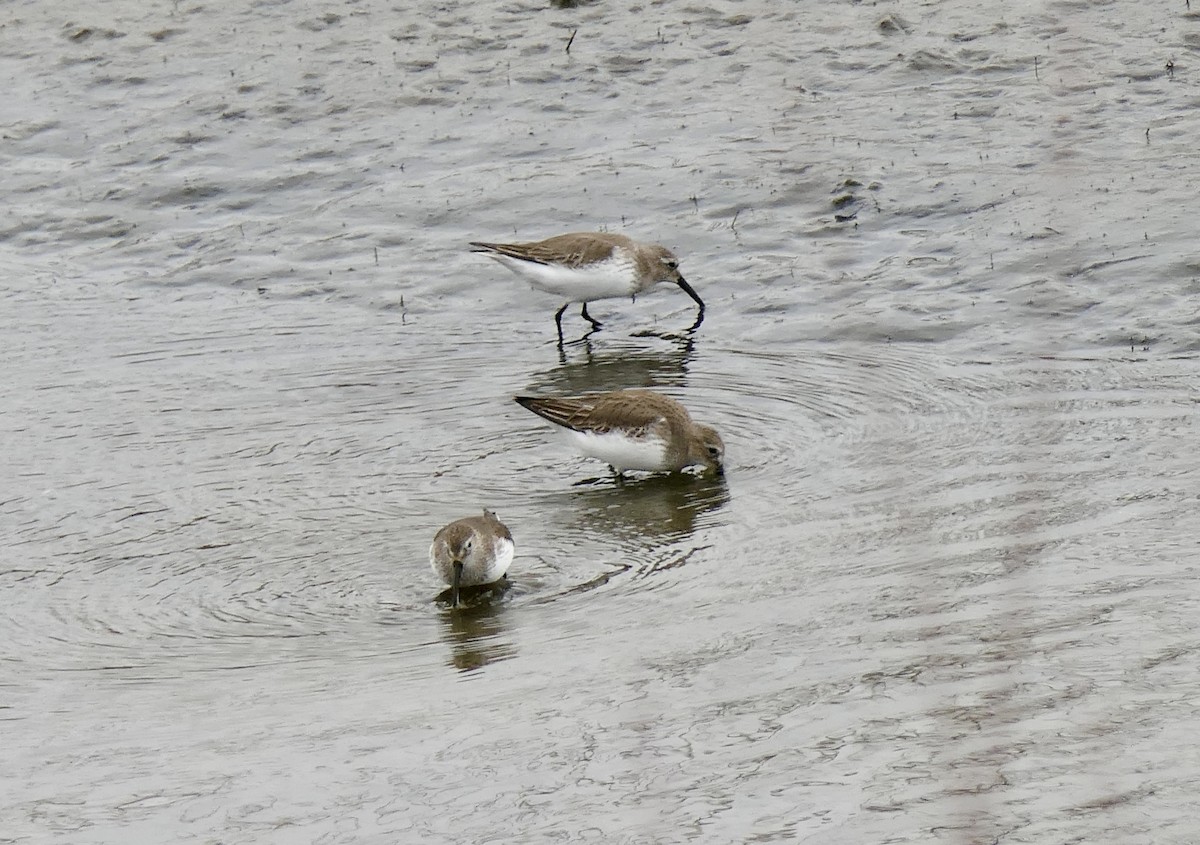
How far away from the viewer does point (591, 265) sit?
40.6 feet

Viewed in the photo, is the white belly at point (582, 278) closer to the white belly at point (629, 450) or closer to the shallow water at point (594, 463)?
the shallow water at point (594, 463)

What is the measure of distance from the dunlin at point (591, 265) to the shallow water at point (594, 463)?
1.23 ft

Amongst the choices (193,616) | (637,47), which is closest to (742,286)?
(637,47)

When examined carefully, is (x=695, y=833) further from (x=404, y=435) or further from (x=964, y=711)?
(x=404, y=435)

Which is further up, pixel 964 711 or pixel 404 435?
pixel 964 711

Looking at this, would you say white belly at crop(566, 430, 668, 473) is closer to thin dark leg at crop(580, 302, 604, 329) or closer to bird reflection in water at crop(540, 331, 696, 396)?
bird reflection in water at crop(540, 331, 696, 396)

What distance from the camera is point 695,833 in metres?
5.21

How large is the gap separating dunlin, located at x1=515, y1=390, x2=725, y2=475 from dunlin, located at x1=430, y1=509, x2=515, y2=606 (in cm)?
174

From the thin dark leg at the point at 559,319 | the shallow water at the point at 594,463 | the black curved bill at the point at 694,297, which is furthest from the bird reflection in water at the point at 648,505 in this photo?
the thin dark leg at the point at 559,319

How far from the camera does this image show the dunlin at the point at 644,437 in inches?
376

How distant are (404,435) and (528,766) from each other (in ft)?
15.3

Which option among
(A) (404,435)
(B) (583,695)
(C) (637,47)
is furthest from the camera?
(C) (637,47)

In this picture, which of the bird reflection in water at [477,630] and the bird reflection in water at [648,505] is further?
the bird reflection in water at [648,505]

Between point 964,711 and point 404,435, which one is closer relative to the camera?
point 964,711
